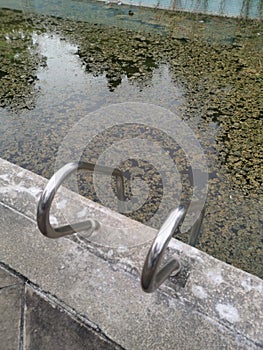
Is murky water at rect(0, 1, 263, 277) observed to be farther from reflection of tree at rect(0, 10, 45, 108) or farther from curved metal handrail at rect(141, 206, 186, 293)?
curved metal handrail at rect(141, 206, 186, 293)

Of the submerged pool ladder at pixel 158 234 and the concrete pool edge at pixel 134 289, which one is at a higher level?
the submerged pool ladder at pixel 158 234

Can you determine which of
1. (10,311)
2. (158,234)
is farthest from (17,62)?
(158,234)

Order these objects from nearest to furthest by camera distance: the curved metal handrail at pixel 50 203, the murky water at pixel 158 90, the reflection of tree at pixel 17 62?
the curved metal handrail at pixel 50 203
the murky water at pixel 158 90
the reflection of tree at pixel 17 62

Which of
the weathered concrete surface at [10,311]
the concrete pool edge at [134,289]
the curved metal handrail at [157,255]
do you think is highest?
the curved metal handrail at [157,255]

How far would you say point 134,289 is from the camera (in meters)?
0.90

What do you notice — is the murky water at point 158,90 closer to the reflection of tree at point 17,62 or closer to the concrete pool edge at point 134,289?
the reflection of tree at point 17,62

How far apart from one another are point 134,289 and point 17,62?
2.61m

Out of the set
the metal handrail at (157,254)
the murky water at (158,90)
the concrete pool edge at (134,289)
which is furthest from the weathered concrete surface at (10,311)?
the murky water at (158,90)

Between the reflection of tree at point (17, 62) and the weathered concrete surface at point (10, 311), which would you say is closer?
the weathered concrete surface at point (10, 311)

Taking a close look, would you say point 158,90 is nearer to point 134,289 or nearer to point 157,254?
point 134,289

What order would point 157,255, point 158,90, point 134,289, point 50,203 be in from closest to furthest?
point 157,255
point 50,203
point 134,289
point 158,90

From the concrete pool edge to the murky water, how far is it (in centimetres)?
56

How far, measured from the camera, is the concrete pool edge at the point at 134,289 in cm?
81

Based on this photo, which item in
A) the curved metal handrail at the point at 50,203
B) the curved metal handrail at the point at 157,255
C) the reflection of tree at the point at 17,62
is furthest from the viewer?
the reflection of tree at the point at 17,62
